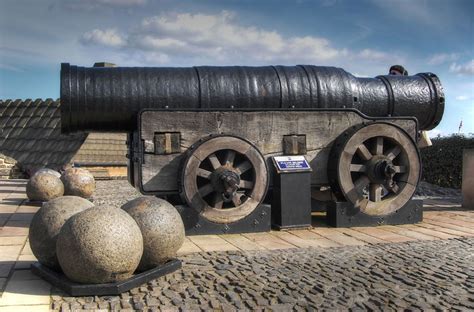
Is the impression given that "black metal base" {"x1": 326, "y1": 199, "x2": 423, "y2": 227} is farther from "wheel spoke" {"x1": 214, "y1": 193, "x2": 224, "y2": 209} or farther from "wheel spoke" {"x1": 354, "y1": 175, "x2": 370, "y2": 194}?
"wheel spoke" {"x1": 214, "y1": 193, "x2": 224, "y2": 209}

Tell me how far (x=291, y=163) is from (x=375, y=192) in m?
1.18


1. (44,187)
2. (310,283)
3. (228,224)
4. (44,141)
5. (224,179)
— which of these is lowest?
(310,283)

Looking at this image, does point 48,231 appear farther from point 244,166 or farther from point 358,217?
point 358,217

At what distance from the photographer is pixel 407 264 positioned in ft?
16.0

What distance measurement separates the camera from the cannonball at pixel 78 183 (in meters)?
9.70

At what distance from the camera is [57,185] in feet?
31.0

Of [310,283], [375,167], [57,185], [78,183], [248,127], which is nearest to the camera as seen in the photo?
[310,283]

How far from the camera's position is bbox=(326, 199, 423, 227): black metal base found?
6.83 meters

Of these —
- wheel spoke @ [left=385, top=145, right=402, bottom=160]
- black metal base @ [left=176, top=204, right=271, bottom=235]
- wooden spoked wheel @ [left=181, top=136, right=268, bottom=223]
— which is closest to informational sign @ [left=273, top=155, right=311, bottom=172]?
wooden spoked wheel @ [left=181, top=136, right=268, bottom=223]

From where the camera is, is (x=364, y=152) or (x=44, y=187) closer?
(x=364, y=152)

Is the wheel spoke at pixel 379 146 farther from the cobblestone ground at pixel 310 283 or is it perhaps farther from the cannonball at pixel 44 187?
the cannonball at pixel 44 187

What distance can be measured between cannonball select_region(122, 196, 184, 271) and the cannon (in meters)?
1.66

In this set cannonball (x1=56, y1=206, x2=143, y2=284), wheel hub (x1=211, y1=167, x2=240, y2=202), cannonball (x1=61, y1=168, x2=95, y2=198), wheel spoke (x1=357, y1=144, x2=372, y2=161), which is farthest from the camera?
cannonball (x1=61, y1=168, x2=95, y2=198)

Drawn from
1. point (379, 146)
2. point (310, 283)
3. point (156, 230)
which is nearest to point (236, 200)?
point (379, 146)
